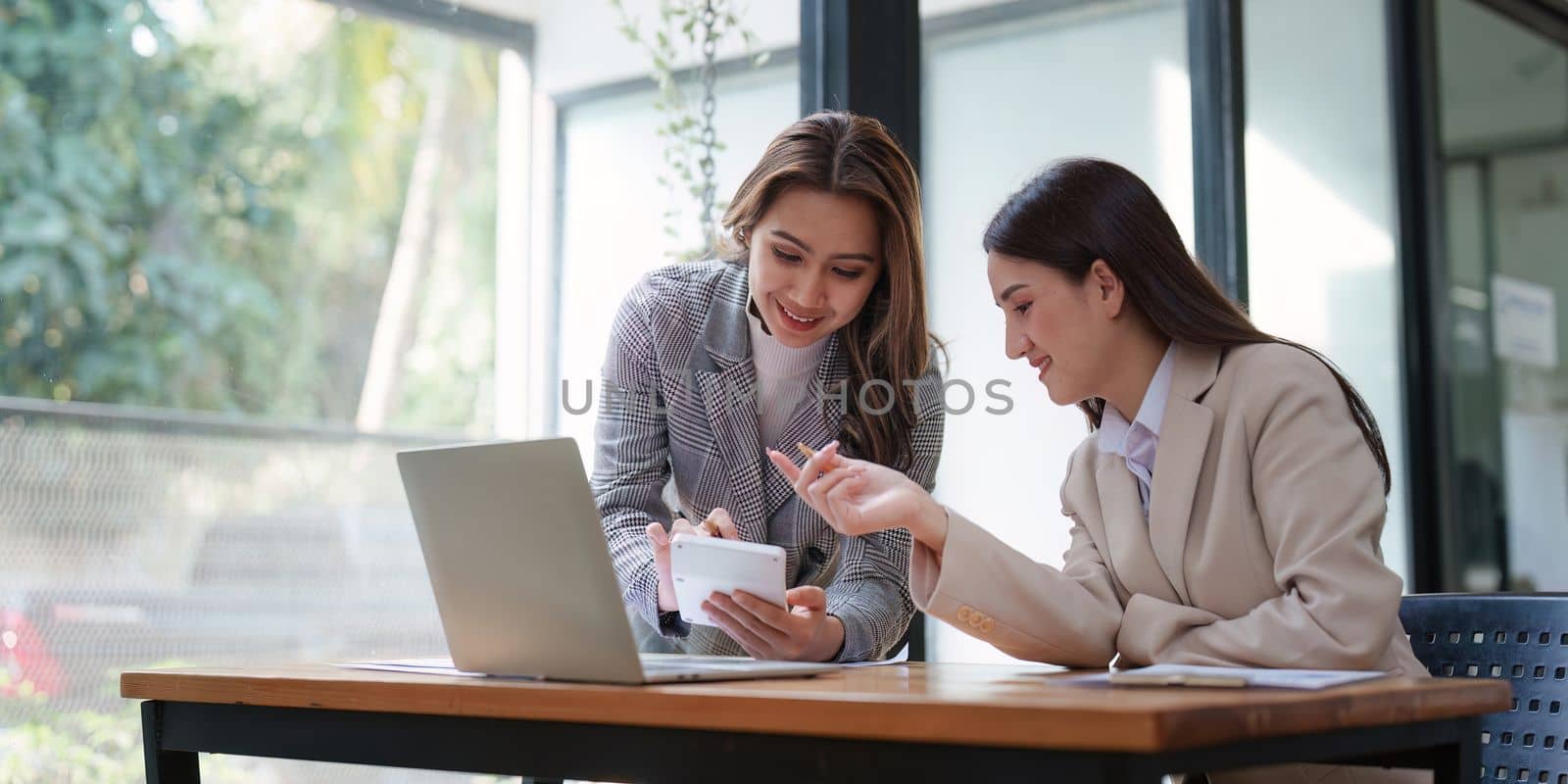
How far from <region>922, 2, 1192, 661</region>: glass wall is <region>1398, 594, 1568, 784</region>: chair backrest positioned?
120 centimetres

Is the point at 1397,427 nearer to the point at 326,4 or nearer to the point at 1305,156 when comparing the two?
the point at 1305,156

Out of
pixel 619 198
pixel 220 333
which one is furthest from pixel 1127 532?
pixel 220 333

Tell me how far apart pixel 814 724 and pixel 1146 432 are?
0.84 meters

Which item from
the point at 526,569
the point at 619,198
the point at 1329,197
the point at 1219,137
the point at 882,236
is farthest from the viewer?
the point at 1329,197

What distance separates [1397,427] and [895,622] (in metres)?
2.67

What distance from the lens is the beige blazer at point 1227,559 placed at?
4.94 feet

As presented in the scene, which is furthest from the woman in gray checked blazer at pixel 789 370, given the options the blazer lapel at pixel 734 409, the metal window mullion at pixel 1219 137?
→ the metal window mullion at pixel 1219 137

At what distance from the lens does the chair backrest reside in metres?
1.63

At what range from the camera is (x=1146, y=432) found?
5.84ft

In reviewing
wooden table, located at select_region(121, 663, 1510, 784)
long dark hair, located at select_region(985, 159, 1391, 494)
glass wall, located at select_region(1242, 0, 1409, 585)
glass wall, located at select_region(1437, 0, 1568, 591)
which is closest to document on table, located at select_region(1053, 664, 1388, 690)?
wooden table, located at select_region(121, 663, 1510, 784)

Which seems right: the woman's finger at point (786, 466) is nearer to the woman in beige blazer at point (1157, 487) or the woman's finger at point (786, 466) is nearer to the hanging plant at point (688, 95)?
the woman in beige blazer at point (1157, 487)

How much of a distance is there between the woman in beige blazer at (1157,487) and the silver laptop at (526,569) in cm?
22

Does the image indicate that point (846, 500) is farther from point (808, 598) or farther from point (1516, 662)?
point (1516, 662)

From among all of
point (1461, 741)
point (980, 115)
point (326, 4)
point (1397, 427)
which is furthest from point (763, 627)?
point (1397, 427)
